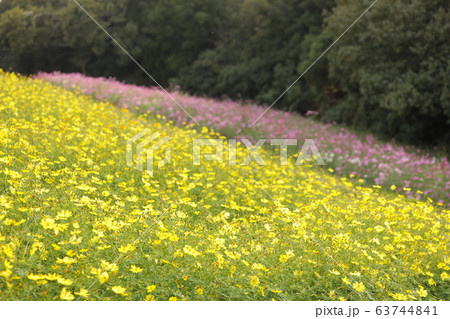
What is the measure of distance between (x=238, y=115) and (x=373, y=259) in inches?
330

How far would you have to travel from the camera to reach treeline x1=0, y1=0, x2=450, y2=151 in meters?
11.0

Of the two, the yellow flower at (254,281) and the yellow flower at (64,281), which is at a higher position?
the yellow flower at (64,281)

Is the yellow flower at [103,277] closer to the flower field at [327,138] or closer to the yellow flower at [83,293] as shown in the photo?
the yellow flower at [83,293]

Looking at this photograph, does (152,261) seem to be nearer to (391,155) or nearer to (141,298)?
(141,298)

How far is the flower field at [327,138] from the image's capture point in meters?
8.30

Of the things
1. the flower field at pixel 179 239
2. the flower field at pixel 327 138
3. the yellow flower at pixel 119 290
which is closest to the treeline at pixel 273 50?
the flower field at pixel 327 138

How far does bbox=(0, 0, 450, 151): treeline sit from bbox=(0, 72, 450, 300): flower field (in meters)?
6.91

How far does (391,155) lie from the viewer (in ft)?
32.2

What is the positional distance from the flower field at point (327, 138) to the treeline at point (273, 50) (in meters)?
1.56

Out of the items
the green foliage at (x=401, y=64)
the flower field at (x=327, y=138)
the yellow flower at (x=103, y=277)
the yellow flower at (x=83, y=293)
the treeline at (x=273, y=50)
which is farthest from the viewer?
the treeline at (x=273, y=50)

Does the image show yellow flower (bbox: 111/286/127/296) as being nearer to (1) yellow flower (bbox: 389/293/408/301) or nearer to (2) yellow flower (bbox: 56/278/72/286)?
(2) yellow flower (bbox: 56/278/72/286)

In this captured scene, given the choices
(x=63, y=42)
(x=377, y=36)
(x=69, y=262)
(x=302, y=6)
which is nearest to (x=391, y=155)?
(x=377, y=36)

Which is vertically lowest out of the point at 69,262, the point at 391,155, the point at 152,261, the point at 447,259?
the point at 391,155

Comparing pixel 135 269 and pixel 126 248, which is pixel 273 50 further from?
pixel 135 269
